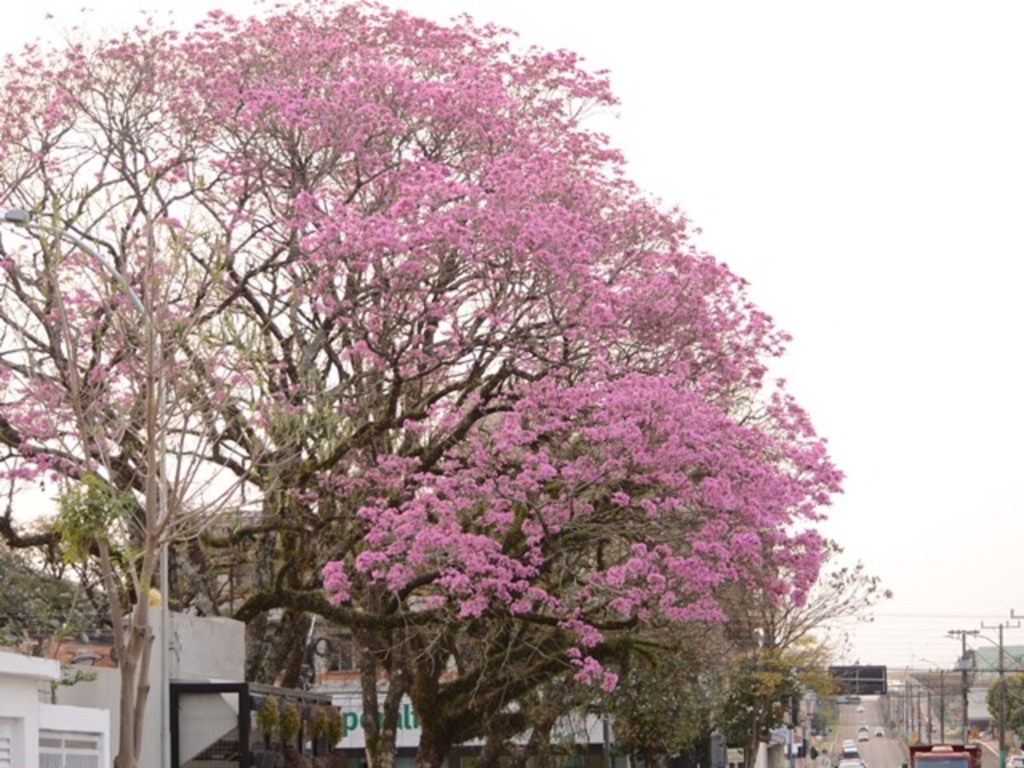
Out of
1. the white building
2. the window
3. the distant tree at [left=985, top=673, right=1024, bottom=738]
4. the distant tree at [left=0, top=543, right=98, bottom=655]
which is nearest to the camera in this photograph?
the white building

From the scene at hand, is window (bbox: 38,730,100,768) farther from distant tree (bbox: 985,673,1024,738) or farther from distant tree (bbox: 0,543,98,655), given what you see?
distant tree (bbox: 985,673,1024,738)

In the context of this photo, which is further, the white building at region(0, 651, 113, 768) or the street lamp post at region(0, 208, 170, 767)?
the street lamp post at region(0, 208, 170, 767)

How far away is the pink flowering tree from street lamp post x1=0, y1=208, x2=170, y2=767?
184 centimetres

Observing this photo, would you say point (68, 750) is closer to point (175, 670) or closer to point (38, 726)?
point (38, 726)

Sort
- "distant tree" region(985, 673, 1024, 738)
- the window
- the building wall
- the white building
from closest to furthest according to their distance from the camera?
the white building → the window → the building wall → "distant tree" region(985, 673, 1024, 738)

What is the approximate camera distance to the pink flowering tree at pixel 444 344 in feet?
88.5

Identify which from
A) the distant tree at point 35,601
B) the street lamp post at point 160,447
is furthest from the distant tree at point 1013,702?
the street lamp post at point 160,447

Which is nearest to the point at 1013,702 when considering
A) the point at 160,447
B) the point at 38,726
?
the point at 160,447

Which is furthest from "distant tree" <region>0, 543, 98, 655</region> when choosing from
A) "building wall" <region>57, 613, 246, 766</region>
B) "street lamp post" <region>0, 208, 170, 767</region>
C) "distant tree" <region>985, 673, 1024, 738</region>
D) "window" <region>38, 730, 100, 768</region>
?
"distant tree" <region>985, 673, 1024, 738</region>

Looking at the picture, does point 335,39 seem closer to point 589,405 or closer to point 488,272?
point 488,272

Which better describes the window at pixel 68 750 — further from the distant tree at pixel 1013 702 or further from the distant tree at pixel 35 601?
the distant tree at pixel 1013 702

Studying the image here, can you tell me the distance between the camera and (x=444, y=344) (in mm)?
28344

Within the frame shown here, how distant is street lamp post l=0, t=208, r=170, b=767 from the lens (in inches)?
770

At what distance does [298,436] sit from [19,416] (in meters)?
6.45
